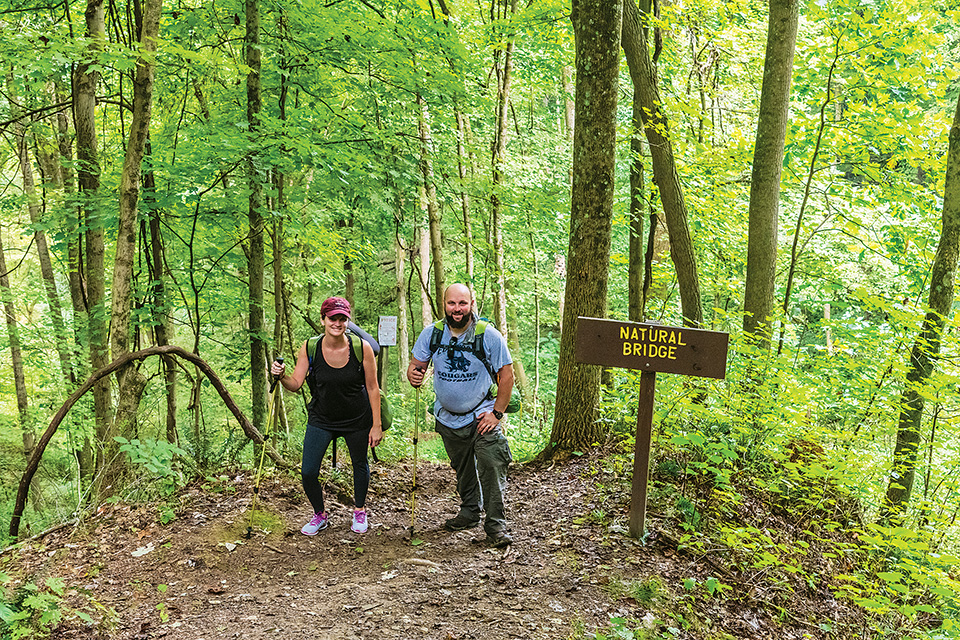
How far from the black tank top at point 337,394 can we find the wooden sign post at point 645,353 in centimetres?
200

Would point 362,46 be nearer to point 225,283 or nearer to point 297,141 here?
point 297,141

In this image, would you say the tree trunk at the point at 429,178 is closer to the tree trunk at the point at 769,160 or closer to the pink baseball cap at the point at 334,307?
the pink baseball cap at the point at 334,307

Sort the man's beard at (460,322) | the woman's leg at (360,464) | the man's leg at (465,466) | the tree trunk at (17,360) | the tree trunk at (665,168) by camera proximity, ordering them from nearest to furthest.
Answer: the man's beard at (460,322) → the man's leg at (465,466) → the woman's leg at (360,464) → the tree trunk at (665,168) → the tree trunk at (17,360)

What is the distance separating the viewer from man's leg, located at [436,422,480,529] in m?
5.16

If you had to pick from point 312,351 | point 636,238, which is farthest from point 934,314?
point 312,351

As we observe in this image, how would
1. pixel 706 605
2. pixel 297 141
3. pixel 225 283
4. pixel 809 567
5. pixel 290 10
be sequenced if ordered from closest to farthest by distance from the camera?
pixel 706 605, pixel 809 567, pixel 297 141, pixel 290 10, pixel 225 283

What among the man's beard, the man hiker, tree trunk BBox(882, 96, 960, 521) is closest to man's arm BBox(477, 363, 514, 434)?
the man hiker

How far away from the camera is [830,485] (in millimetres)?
6398

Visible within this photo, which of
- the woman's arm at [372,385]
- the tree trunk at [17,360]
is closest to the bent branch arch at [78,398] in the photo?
the woman's arm at [372,385]

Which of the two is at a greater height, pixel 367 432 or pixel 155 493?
pixel 367 432

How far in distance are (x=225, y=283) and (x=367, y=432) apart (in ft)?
23.0

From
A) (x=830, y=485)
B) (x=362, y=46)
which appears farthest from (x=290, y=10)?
(x=830, y=485)

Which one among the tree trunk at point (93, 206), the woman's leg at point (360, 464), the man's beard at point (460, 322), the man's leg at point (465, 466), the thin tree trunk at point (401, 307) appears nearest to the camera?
the man's beard at point (460, 322)

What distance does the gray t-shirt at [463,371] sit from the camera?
4949 mm
